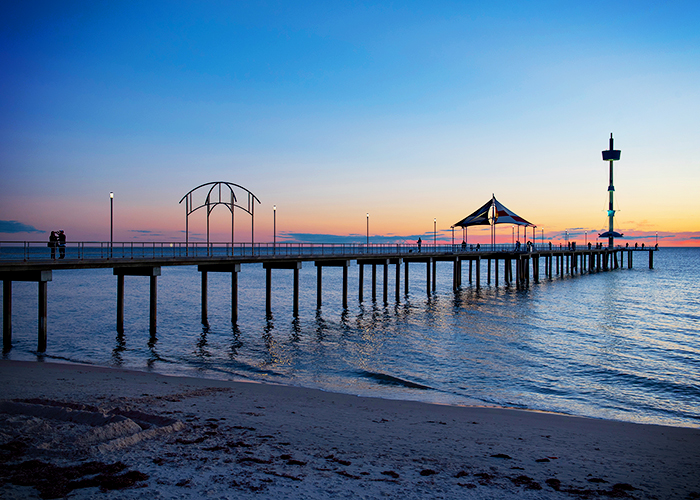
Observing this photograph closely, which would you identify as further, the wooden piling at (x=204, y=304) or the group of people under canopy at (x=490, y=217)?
the group of people under canopy at (x=490, y=217)

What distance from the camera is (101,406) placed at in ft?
28.6

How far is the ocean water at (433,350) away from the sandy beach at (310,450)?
2.76 m

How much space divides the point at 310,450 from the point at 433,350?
12.9 m

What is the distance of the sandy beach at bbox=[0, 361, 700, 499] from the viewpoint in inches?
224

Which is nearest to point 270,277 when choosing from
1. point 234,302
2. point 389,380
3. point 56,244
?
point 234,302

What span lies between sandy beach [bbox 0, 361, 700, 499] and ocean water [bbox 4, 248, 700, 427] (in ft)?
9.06

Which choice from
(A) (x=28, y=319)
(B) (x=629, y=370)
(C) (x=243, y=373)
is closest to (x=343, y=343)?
(C) (x=243, y=373)

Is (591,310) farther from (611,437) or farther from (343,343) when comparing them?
(611,437)

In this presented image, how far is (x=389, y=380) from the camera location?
14406 mm

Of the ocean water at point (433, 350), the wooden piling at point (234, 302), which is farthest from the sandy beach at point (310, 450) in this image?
the wooden piling at point (234, 302)

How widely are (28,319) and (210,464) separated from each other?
1125 inches

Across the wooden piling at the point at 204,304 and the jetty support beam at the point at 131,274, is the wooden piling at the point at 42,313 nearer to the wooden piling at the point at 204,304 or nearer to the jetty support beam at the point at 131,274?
the jetty support beam at the point at 131,274

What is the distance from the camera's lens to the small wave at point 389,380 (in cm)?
1372

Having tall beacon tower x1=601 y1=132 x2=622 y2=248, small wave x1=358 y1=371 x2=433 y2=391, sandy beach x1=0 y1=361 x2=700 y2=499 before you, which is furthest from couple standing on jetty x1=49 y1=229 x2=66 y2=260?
tall beacon tower x1=601 y1=132 x2=622 y2=248
